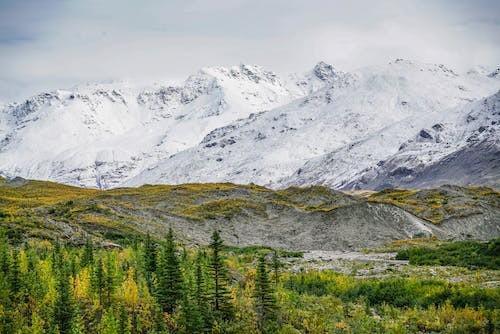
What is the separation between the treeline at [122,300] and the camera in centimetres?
1792

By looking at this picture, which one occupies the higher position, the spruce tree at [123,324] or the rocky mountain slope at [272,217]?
the spruce tree at [123,324]

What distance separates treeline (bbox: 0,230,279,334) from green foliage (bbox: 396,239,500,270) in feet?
73.1

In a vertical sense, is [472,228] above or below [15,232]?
below

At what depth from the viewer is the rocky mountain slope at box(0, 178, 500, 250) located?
212 ft

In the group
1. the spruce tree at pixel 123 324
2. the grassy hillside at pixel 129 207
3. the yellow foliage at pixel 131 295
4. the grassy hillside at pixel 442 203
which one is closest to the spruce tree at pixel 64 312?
the spruce tree at pixel 123 324

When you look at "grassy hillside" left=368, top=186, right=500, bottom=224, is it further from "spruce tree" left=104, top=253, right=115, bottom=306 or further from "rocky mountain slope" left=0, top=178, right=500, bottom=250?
"spruce tree" left=104, top=253, right=115, bottom=306

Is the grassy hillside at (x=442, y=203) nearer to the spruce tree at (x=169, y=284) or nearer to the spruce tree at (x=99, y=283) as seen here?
the spruce tree at (x=169, y=284)

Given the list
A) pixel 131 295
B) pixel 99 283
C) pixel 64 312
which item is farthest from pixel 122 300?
pixel 64 312

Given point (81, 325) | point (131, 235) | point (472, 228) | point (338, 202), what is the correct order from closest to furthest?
point (81, 325)
point (131, 235)
point (472, 228)
point (338, 202)

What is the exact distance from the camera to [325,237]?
238ft

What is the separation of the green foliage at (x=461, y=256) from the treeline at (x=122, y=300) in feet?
73.1

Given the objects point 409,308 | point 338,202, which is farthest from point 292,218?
point 409,308

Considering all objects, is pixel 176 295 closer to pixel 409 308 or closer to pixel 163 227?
pixel 409 308

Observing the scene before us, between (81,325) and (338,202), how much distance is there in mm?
77949
